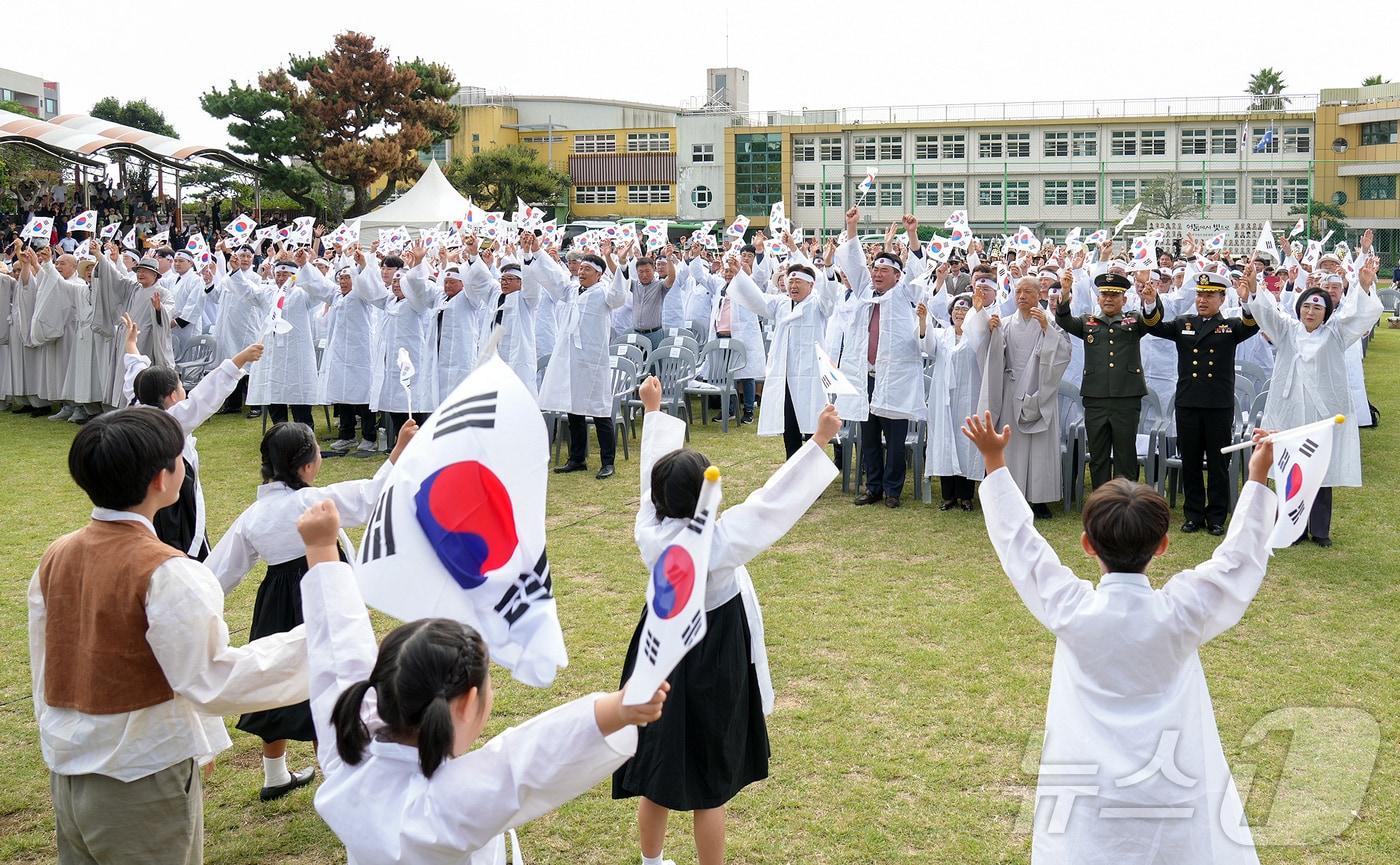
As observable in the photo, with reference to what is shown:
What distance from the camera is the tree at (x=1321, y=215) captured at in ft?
149

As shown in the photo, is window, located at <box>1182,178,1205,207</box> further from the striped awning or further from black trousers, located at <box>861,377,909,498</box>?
black trousers, located at <box>861,377,909,498</box>

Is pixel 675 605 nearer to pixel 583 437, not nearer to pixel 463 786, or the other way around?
pixel 463 786

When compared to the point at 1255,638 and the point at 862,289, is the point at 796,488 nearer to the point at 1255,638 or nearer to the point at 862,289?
the point at 1255,638

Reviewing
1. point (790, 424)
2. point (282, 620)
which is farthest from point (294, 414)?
point (282, 620)

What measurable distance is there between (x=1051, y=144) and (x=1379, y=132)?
14.1 m

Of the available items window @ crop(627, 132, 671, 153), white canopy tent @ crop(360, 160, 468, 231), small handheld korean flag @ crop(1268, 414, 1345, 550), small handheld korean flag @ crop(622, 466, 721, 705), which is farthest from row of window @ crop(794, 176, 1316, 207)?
small handheld korean flag @ crop(622, 466, 721, 705)

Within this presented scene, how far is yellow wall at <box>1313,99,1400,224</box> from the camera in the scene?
2151 inches

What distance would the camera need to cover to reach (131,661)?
2.58 metres

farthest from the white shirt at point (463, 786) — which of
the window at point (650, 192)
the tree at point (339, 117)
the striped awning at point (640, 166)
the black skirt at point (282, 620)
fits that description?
the window at point (650, 192)

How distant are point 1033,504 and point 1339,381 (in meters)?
2.05

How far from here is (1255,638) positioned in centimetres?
577

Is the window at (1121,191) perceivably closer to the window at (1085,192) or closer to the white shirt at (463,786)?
the window at (1085,192)

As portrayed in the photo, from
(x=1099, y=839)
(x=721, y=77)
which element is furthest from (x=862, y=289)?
(x=721, y=77)

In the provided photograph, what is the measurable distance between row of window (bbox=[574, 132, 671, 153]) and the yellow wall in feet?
103
